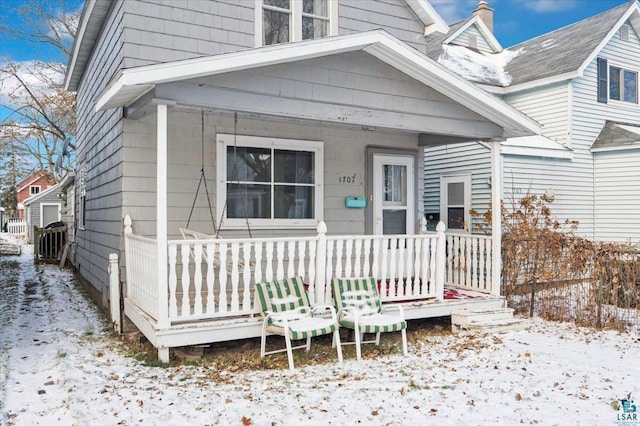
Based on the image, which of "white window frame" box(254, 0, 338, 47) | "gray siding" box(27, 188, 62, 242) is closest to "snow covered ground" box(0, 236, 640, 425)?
"white window frame" box(254, 0, 338, 47)

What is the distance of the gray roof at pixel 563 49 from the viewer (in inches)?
519

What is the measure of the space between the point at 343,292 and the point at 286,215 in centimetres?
201

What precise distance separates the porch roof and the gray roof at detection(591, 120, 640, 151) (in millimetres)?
6874

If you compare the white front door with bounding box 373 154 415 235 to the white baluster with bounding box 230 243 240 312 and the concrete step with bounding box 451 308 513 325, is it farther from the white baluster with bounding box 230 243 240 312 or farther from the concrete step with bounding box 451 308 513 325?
the white baluster with bounding box 230 243 240 312

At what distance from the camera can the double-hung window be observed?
44.5ft

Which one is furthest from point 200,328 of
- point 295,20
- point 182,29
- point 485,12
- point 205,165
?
point 485,12

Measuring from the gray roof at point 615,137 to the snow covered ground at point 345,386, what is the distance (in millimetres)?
7766

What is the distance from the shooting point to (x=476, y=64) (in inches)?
584

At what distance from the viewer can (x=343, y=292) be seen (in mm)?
5977

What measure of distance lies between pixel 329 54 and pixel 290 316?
9.65 ft

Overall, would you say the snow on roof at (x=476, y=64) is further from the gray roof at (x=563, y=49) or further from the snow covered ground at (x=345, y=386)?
the snow covered ground at (x=345, y=386)

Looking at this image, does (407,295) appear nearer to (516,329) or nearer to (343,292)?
(343,292)

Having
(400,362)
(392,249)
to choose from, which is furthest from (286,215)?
(400,362)

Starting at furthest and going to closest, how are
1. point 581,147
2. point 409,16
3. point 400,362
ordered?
point 581,147, point 409,16, point 400,362
